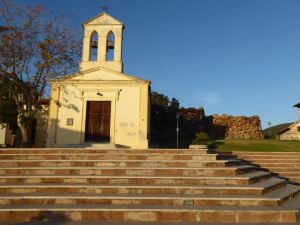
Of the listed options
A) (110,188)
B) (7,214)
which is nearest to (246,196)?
(110,188)

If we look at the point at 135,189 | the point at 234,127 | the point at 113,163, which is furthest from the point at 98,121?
the point at 234,127

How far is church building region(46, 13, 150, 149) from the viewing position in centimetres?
1727

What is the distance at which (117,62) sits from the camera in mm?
18422

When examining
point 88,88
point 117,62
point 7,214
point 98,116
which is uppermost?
point 117,62

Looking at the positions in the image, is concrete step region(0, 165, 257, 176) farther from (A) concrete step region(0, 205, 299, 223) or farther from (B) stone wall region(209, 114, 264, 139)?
(B) stone wall region(209, 114, 264, 139)

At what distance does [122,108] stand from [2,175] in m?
10.1

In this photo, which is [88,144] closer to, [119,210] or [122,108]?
[122,108]

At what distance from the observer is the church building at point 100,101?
17266 mm

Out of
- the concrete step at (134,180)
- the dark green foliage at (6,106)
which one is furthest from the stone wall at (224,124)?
the concrete step at (134,180)

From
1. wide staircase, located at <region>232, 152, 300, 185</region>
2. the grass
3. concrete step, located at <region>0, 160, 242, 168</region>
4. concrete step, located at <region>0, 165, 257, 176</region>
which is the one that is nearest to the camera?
concrete step, located at <region>0, 165, 257, 176</region>

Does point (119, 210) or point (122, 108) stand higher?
point (122, 108)

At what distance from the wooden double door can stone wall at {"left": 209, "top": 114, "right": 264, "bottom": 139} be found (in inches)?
655

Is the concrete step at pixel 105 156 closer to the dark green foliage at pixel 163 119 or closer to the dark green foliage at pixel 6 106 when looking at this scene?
the dark green foliage at pixel 6 106

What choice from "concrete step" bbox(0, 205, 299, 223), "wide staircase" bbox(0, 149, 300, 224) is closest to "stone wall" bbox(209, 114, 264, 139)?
"wide staircase" bbox(0, 149, 300, 224)
